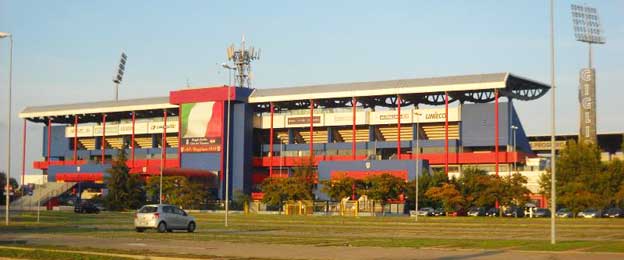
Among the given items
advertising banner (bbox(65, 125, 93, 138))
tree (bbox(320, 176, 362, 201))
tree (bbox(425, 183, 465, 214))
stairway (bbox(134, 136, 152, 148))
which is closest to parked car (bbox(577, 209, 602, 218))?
tree (bbox(425, 183, 465, 214))

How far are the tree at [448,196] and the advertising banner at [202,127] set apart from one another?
4169 centimetres

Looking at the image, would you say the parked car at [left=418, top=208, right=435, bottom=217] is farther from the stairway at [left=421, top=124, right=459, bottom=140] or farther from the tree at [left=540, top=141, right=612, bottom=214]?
the stairway at [left=421, top=124, right=459, bottom=140]

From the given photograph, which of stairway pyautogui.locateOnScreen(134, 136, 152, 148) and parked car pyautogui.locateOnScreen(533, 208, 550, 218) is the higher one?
stairway pyautogui.locateOnScreen(134, 136, 152, 148)

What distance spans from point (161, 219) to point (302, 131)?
78.9 metres

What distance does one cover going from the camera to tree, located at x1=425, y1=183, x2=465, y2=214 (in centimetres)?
8444

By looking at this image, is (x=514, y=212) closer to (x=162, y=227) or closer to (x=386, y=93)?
(x=386, y=93)

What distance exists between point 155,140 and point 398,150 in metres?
43.1

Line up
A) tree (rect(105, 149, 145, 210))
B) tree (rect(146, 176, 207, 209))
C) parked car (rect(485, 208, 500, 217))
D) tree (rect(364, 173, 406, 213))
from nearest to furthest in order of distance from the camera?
parked car (rect(485, 208, 500, 217)) → tree (rect(364, 173, 406, 213)) → tree (rect(146, 176, 207, 209)) → tree (rect(105, 149, 145, 210))

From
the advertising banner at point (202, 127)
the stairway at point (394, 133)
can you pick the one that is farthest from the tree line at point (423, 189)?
the advertising banner at point (202, 127)

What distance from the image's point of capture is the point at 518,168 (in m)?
104

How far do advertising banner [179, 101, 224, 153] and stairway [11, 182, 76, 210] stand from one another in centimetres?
2115

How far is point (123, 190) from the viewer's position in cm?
10388

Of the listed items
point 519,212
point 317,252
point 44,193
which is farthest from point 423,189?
point 317,252

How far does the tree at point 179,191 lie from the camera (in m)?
103
